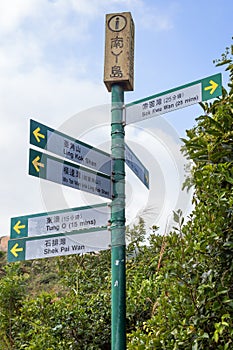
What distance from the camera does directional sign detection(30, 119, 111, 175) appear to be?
2.95 m

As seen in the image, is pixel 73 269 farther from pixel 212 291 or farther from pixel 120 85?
pixel 212 291

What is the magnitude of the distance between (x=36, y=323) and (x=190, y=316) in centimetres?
203

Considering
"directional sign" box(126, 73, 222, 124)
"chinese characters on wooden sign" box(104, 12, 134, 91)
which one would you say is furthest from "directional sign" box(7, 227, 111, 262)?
"chinese characters on wooden sign" box(104, 12, 134, 91)

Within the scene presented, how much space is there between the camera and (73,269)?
5.89m

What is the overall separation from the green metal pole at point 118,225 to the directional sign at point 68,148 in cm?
8

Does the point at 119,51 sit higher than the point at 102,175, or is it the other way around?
the point at 119,51

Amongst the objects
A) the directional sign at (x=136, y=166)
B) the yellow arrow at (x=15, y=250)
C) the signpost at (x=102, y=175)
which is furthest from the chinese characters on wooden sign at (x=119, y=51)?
the yellow arrow at (x=15, y=250)

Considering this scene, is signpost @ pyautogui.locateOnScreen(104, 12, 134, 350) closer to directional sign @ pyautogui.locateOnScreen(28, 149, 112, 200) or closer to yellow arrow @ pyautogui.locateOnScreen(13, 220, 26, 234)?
directional sign @ pyautogui.locateOnScreen(28, 149, 112, 200)

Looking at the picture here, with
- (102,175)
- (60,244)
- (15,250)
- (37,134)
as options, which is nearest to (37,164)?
(37,134)

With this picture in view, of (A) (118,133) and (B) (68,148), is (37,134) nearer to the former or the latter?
(B) (68,148)

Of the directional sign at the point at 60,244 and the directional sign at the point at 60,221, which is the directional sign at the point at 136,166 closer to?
the directional sign at the point at 60,221

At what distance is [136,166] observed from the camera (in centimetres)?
338

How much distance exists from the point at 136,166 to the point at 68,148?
54 cm

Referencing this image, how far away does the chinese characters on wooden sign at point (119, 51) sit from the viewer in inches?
125
